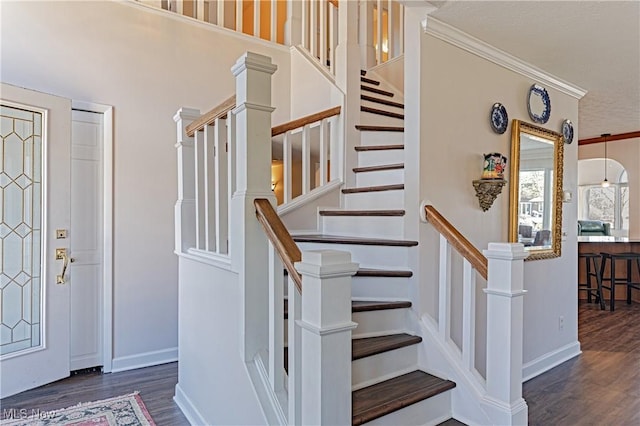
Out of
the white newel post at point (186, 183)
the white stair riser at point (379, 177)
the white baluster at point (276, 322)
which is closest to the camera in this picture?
the white baluster at point (276, 322)

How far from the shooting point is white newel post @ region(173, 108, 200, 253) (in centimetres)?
264

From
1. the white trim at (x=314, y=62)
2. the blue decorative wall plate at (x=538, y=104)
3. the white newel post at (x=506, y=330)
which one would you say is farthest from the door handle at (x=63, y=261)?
the blue decorative wall plate at (x=538, y=104)

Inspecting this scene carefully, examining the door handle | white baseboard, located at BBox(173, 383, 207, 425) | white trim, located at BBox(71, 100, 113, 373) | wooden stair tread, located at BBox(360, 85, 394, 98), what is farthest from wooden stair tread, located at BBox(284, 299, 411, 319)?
wooden stair tread, located at BBox(360, 85, 394, 98)

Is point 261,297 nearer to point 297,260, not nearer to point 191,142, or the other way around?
point 297,260

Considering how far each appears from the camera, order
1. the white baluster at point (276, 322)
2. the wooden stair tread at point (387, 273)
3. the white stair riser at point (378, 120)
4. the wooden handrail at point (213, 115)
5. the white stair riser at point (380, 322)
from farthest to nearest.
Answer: the white stair riser at point (378, 120) < the wooden stair tread at point (387, 273) < the white stair riser at point (380, 322) < the wooden handrail at point (213, 115) < the white baluster at point (276, 322)

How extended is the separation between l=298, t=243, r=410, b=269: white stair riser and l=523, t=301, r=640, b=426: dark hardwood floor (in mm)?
1214

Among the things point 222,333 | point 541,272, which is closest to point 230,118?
point 222,333

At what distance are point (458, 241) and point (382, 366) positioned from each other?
770 millimetres

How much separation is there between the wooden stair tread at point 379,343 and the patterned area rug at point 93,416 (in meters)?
1.33

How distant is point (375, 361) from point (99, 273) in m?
2.38

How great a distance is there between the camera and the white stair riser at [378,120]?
3.59 m

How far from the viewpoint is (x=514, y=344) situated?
6.53ft

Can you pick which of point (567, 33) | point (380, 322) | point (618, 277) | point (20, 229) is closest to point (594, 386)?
point (380, 322)

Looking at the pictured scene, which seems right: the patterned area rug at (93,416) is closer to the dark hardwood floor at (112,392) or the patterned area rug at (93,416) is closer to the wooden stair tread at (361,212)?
the dark hardwood floor at (112,392)
